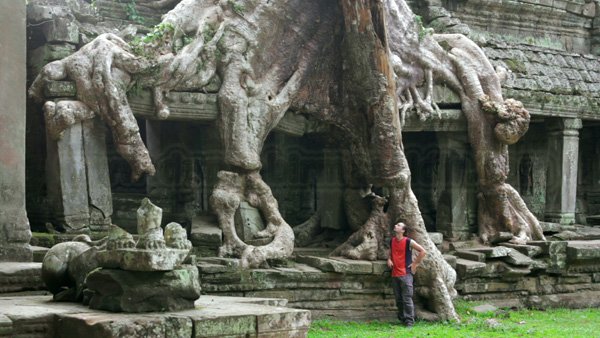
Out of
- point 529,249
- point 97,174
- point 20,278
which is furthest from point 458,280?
point 20,278

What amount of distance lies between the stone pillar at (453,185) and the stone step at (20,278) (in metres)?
7.14

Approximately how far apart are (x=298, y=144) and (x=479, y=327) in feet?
14.7

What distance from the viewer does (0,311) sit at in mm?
5980

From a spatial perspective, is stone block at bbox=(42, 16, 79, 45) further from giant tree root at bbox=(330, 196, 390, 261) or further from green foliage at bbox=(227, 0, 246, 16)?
giant tree root at bbox=(330, 196, 390, 261)

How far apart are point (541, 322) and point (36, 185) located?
615 cm

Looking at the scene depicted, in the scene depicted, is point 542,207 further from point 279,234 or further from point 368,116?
point 279,234

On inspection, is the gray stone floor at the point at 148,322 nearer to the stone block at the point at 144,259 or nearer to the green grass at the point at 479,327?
the stone block at the point at 144,259

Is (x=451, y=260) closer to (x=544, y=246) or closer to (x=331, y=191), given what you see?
(x=544, y=246)

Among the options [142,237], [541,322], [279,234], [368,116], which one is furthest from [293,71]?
[142,237]

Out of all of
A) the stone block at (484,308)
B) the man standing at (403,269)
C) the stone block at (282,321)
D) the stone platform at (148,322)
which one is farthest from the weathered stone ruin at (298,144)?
the stone block at (282,321)

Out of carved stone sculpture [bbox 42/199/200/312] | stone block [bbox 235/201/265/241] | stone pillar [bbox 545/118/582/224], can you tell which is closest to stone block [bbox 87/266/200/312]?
carved stone sculpture [bbox 42/199/200/312]

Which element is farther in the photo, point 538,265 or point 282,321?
point 538,265

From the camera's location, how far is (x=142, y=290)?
6.08 metres

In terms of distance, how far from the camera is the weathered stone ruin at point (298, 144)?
9805mm
